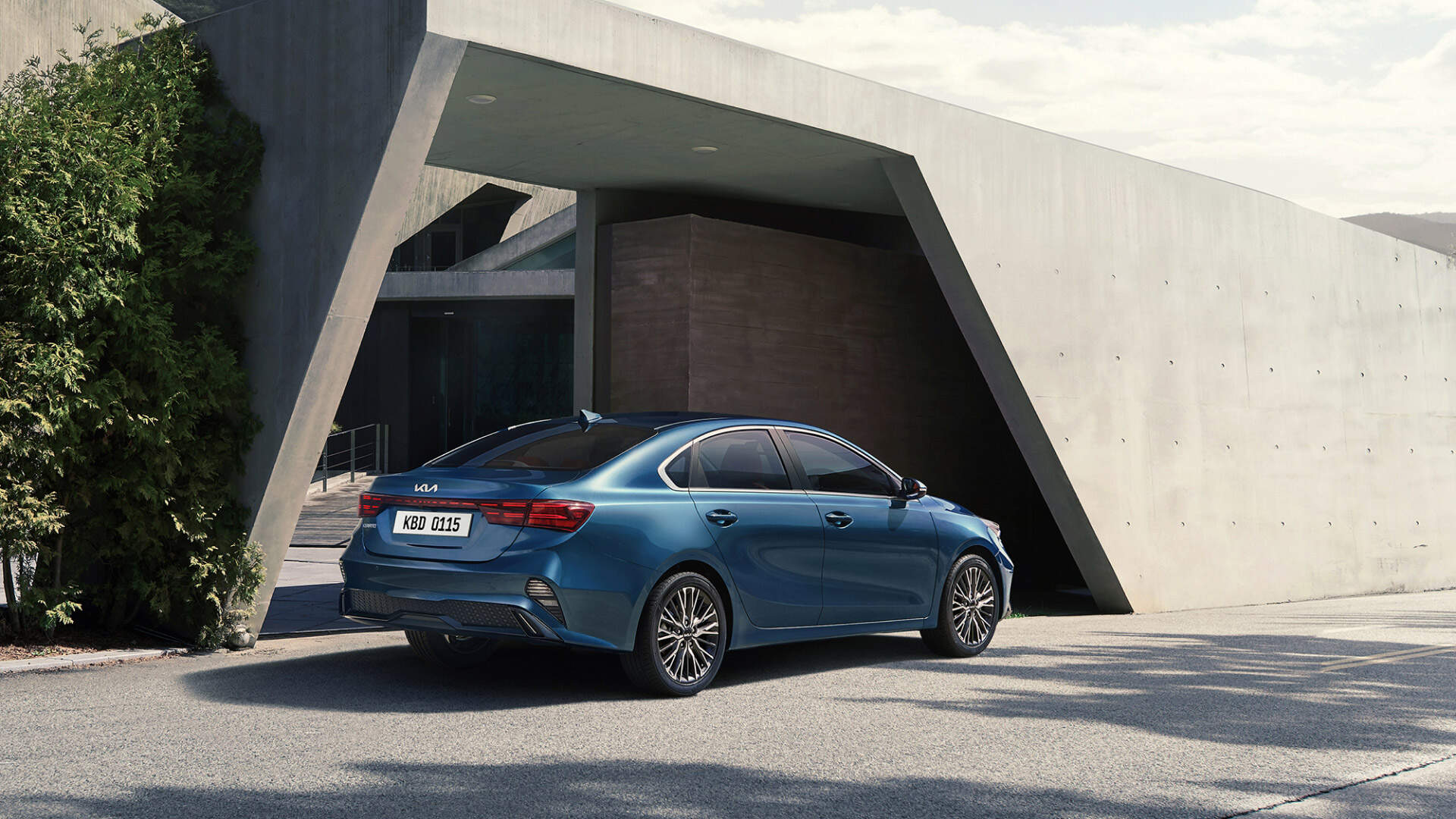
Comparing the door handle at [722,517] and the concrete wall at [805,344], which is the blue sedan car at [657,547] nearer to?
the door handle at [722,517]

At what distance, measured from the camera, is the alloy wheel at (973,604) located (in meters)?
8.77

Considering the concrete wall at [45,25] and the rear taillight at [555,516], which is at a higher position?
the concrete wall at [45,25]

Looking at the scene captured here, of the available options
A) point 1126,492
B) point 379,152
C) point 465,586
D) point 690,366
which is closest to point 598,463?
point 465,586

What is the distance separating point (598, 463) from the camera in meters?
6.96

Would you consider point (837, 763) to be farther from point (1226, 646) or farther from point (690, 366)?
point (690, 366)

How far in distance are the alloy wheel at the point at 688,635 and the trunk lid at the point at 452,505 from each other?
925 mm

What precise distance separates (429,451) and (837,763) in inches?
1259

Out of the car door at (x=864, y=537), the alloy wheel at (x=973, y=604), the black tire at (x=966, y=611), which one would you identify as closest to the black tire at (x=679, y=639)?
the car door at (x=864, y=537)

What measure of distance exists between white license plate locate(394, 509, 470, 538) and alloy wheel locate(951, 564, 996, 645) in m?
3.57

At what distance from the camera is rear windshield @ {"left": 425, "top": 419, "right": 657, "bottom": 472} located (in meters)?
7.15

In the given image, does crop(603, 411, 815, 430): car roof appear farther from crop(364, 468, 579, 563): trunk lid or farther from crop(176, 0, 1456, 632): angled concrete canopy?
crop(176, 0, 1456, 632): angled concrete canopy

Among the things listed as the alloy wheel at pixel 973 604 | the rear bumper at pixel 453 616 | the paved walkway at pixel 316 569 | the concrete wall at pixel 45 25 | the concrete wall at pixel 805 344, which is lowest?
the paved walkway at pixel 316 569

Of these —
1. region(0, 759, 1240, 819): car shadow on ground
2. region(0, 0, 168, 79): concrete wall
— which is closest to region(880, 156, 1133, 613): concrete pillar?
region(0, 759, 1240, 819): car shadow on ground

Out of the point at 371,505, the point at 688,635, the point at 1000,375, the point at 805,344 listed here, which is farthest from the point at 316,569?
the point at 688,635
